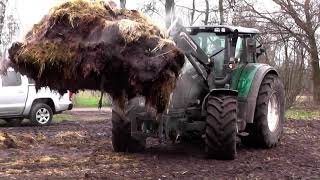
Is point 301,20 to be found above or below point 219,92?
above

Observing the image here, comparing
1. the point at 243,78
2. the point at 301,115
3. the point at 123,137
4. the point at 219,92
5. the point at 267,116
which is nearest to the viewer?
the point at 219,92

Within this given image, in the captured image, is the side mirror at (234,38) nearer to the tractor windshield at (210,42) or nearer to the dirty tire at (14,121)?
the tractor windshield at (210,42)

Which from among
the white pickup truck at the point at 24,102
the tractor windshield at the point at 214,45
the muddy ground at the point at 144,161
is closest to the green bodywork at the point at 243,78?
the tractor windshield at the point at 214,45

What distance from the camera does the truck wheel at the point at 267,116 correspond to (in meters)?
10.7

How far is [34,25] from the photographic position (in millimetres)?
8367

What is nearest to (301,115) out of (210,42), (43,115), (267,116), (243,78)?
(43,115)

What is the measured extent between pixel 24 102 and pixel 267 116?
27.8 feet

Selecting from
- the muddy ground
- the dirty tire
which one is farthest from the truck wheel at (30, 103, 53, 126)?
the muddy ground

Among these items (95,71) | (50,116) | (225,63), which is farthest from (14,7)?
(95,71)

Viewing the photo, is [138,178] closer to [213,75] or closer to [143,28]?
[143,28]

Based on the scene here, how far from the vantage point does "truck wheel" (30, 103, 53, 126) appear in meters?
17.1

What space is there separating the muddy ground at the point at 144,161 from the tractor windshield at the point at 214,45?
168 cm

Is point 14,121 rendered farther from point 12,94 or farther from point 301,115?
point 301,115

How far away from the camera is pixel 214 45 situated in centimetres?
1056
